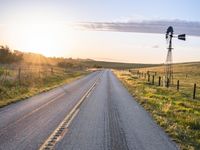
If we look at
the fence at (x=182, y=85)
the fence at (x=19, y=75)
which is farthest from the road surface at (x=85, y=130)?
the fence at (x=19, y=75)

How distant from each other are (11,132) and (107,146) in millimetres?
3234

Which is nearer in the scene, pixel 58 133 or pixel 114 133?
pixel 58 133

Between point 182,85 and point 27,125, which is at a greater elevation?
point 27,125

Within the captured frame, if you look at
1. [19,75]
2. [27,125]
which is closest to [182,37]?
[19,75]

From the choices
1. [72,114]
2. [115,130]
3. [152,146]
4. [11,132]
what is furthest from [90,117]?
[152,146]

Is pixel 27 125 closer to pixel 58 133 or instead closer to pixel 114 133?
pixel 58 133

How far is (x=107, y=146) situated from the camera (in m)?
8.66

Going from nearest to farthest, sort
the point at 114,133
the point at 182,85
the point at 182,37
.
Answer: the point at 114,133 < the point at 182,37 < the point at 182,85

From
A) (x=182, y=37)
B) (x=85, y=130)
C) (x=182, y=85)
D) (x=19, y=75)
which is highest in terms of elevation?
(x=182, y=37)

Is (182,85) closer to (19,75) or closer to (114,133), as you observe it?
(19,75)

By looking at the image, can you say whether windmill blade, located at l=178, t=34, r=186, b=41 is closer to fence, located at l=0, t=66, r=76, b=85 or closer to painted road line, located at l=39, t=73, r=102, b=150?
fence, located at l=0, t=66, r=76, b=85

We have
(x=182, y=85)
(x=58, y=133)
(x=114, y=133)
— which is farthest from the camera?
(x=182, y=85)

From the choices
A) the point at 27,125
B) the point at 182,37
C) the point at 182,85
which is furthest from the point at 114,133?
the point at 182,85

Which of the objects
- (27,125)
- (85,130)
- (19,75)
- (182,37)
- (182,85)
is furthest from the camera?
(182,85)
